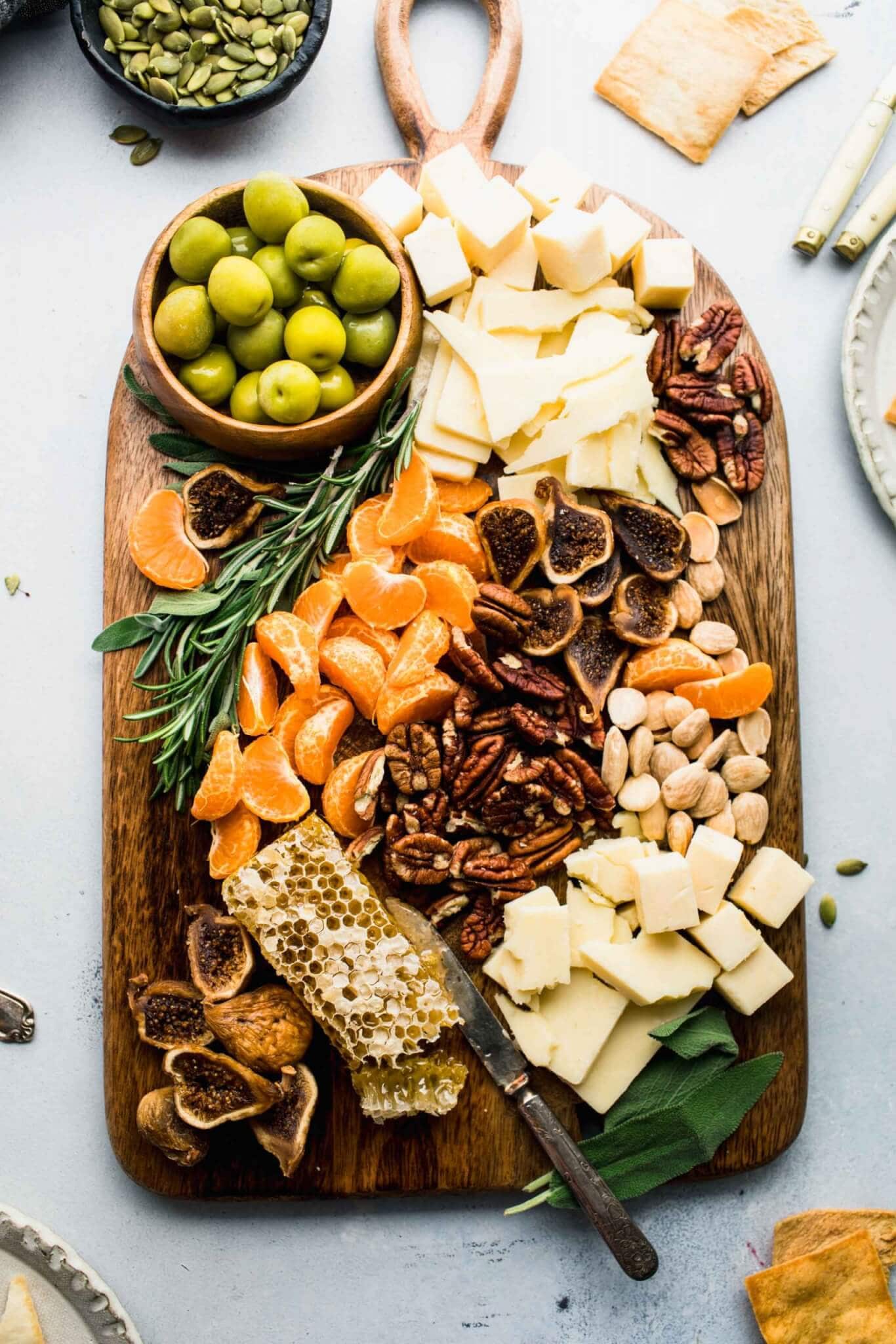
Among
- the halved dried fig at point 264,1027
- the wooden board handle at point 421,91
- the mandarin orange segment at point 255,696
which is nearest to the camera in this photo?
the halved dried fig at point 264,1027

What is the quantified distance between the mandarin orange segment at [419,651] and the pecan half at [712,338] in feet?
2.48

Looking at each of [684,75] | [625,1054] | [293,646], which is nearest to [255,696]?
[293,646]

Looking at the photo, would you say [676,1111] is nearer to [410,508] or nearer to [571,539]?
[571,539]

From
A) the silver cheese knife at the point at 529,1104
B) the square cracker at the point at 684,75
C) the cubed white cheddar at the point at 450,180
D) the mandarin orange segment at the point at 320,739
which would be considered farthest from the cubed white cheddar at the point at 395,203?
the silver cheese knife at the point at 529,1104

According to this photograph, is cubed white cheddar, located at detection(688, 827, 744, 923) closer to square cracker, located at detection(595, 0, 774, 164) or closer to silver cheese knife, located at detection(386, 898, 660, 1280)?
silver cheese knife, located at detection(386, 898, 660, 1280)

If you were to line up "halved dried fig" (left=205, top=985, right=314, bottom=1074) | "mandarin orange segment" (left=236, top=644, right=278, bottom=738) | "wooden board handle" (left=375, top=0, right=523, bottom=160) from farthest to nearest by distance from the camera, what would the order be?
"wooden board handle" (left=375, top=0, right=523, bottom=160), "mandarin orange segment" (left=236, top=644, right=278, bottom=738), "halved dried fig" (left=205, top=985, right=314, bottom=1074)

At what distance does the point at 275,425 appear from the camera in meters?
2.12

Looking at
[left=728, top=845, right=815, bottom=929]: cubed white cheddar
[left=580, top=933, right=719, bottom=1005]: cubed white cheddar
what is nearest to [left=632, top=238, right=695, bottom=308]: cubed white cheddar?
[left=728, top=845, right=815, bottom=929]: cubed white cheddar

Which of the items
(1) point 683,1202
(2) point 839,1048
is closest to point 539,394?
(2) point 839,1048

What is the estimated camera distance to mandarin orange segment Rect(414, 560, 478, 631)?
217cm

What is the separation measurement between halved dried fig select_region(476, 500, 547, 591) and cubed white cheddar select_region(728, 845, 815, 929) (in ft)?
2.40

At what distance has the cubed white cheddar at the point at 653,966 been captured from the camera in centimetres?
213

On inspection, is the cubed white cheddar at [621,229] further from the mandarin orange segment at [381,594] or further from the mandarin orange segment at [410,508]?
the mandarin orange segment at [381,594]

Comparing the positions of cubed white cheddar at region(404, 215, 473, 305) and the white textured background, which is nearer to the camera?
cubed white cheddar at region(404, 215, 473, 305)
